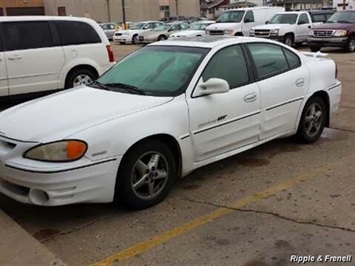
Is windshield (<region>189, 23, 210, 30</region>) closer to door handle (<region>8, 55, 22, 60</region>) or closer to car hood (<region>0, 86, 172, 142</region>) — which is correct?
door handle (<region>8, 55, 22, 60</region>)

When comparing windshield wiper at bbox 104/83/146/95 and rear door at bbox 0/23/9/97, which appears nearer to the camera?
windshield wiper at bbox 104/83/146/95

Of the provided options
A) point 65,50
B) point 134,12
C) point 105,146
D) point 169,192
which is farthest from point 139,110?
point 134,12

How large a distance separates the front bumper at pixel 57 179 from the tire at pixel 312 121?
9.44 feet

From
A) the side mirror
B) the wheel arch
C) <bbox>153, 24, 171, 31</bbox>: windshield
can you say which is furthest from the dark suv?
the side mirror

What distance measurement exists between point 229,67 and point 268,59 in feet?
2.34

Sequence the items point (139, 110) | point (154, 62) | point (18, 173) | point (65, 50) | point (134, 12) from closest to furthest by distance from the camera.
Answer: point (18, 173) → point (139, 110) → point (154, 62) → point (65, 50) → point (134, 12)

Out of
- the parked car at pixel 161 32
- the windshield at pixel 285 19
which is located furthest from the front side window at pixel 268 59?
the parked car at pixel 161 32

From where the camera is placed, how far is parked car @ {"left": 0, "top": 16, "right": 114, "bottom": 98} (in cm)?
870

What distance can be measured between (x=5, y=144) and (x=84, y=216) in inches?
36.6

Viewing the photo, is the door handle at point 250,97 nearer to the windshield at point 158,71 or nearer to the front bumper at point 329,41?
the windshield at point 158,71

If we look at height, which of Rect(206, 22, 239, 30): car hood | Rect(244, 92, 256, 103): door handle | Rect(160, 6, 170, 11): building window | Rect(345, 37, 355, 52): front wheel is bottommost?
Rect(345, 37, 355, 52): front wheel

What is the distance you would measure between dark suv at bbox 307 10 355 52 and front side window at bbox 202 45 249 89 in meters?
15.0

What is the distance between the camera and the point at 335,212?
420 centimetres

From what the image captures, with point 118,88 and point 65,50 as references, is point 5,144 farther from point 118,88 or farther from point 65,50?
point 65,50
